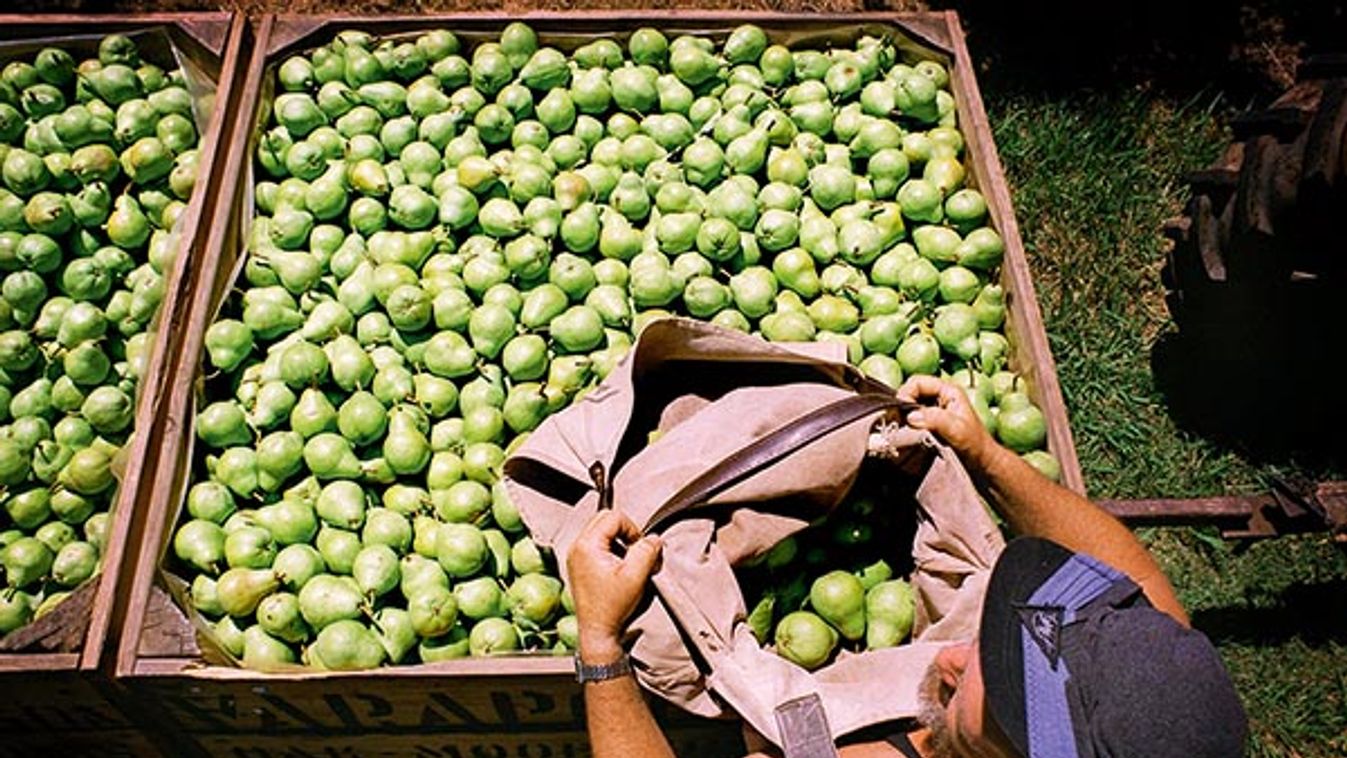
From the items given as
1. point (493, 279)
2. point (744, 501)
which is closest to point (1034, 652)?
point (744, 501)

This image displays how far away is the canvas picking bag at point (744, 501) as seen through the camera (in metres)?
2.31

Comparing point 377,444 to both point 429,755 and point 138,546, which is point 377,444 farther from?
point 429,755

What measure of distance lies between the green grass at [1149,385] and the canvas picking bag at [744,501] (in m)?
1.72

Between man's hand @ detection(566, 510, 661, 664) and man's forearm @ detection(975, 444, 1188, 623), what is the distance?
37.3 inches

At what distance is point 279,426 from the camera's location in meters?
3.08

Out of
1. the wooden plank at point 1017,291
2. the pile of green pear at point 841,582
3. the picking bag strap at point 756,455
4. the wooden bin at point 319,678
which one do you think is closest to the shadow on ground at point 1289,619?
the wooden plank at point 1017,291

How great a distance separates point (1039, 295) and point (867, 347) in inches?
82.3

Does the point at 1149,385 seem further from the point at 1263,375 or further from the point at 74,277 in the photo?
the point at 74,277

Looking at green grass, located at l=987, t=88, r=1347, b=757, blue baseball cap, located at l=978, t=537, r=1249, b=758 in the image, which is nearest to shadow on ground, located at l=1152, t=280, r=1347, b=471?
green grass, located at l=987, t=88, r=1347, b=757

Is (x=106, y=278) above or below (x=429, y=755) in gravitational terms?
above

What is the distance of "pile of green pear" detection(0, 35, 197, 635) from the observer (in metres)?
3.04

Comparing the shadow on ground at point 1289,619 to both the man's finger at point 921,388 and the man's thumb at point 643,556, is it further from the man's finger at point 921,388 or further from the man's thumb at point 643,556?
the man's thumb at point 643,556

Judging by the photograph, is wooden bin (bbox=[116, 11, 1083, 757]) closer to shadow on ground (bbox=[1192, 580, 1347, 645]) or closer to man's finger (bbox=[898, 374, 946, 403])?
man's finger (bbox=[898, 374, 946, 403])

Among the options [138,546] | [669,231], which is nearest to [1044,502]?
[669,231]
